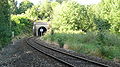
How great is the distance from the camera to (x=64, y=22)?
44.1 meters

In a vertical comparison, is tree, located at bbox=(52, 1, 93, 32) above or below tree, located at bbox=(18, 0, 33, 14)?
below

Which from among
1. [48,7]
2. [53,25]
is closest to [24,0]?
[48,7]

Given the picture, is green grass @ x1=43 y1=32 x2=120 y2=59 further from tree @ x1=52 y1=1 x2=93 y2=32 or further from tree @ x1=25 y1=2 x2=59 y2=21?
tree @ x1=25 y1=2 x2=59 y2=21

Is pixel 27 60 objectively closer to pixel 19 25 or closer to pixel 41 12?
pixel 19 25

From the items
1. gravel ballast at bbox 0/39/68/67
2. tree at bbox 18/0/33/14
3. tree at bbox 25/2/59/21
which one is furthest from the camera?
tree at bbox 18/0/33/14

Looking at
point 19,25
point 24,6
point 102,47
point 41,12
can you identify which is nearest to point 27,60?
point 102,47

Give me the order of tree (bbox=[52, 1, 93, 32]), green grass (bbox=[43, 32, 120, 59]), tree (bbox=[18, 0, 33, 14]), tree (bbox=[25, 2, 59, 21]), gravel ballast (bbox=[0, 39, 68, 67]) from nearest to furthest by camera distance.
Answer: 1. gravel ballast (bbox=[0, 39, 68, 67])
2. green grass (bbox=[43, 32, 120, 59])
3. tree (bbox=[52, 1, 93, 32])
4. tree (bbox=[25, 2, 59, 21])
5. tree (bbox=[18, 0, 33, 14])

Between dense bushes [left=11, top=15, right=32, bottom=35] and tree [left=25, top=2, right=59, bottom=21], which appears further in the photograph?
tree [left=25, top=2, right=59, bottom=21]

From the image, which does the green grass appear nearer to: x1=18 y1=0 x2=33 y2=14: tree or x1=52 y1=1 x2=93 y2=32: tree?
x1=52 y1=1 x2=93 y2=32: tree

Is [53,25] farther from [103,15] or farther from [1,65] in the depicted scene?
[1,65]

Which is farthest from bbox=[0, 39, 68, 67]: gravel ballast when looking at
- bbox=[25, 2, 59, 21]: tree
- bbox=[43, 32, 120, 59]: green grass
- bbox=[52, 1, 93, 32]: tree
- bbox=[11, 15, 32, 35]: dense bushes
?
bbox=[25, 2, 59, 21]: tree

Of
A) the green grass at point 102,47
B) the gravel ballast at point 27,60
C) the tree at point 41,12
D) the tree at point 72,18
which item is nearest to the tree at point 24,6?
the tree at point 41,12

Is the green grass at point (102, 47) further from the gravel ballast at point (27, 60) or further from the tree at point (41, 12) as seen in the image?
the tree at point (41, 12)

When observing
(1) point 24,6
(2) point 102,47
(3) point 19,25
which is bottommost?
(3) point 19,25
